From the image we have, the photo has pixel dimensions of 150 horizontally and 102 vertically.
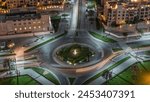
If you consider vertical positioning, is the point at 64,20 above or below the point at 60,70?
above

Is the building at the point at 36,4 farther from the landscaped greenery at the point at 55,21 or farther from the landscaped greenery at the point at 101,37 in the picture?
the landscaped greenery at the point at 101,37

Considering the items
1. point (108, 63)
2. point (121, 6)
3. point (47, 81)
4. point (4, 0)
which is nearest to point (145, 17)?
point (121, 6)

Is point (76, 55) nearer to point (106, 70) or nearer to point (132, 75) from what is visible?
point (106, 70)

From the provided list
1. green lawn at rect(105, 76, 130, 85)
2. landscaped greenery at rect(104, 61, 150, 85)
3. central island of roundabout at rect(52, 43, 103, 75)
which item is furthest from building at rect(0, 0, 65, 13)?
green lawn at rect(105, 76, 130, 85)

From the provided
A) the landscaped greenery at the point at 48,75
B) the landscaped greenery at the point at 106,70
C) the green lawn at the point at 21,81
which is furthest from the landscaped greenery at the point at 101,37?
the green lawn at the point at 21,81

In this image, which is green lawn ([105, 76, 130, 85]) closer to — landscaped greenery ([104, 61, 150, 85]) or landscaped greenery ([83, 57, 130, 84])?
landscaped greenery ([104, 61, 150, 85])

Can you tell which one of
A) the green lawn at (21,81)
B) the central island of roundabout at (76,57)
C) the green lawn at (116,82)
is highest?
the central island of roundabout at (76,57)

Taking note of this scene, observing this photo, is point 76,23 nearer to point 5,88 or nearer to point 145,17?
point 145,17
